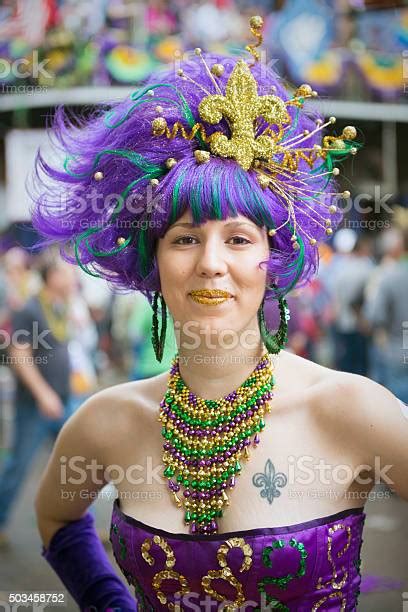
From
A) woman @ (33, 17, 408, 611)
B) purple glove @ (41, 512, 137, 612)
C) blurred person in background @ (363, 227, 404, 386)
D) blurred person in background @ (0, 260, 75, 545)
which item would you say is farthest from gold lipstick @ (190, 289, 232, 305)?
blurred person in background @ (363, 227, 404, 386)

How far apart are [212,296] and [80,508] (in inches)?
32.9

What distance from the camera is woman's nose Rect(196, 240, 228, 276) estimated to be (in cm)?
170

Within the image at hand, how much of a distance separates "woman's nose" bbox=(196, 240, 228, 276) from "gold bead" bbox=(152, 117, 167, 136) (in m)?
0.29

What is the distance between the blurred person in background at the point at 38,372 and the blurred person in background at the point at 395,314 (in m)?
2.01

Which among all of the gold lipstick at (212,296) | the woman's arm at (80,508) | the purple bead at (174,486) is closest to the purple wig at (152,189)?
the gold lipstick at (212,296)

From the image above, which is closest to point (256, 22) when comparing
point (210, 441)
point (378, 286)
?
point (210, 441)

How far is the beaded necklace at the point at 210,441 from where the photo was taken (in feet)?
6.02

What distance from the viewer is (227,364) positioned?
190 cm

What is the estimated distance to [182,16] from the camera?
33.3ft

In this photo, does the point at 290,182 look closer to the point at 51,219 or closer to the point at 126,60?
the point at 51,219

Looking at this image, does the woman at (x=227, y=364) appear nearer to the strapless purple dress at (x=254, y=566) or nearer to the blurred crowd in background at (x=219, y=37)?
the strapless purple dress at (x=254, y=566)
